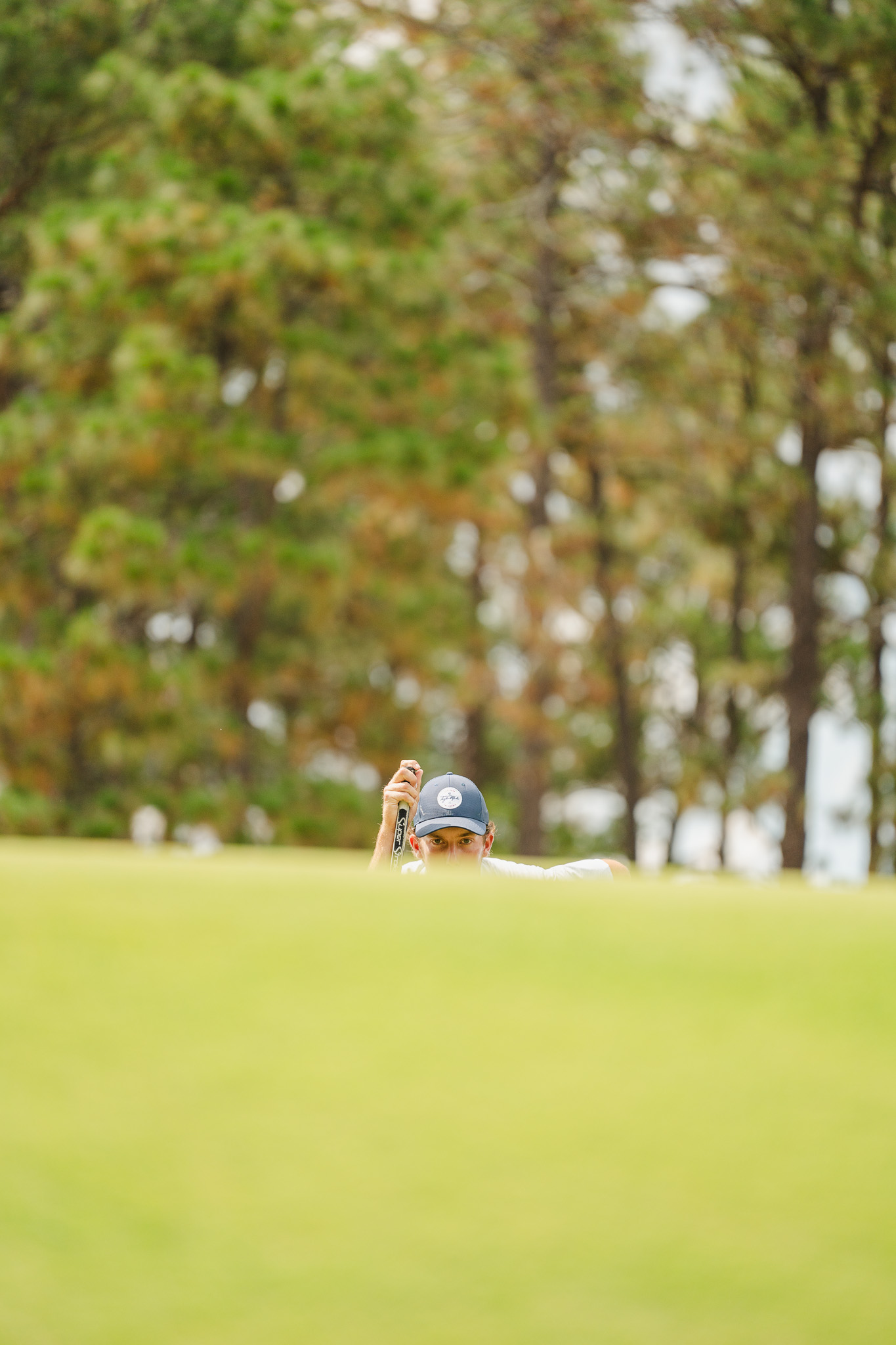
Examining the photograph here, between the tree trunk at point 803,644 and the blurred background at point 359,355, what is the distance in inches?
2.0

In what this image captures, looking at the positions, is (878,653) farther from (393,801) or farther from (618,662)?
(393,801)

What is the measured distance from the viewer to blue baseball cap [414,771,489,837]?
14.8 feet

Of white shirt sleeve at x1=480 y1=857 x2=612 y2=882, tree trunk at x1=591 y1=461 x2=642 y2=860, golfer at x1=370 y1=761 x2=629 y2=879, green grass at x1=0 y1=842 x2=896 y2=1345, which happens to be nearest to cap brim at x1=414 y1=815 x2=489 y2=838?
golfer at x1=370 y1=761 x2=629 y2=879

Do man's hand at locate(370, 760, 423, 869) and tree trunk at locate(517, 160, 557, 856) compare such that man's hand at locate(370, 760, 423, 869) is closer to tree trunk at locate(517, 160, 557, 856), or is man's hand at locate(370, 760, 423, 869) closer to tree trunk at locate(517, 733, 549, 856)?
tree trunk at locate(517, 160, 557, 856)

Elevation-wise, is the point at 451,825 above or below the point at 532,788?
above

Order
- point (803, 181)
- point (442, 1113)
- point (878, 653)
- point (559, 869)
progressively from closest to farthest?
point (442, 1113) < point (559, 869) < point (803, 181) < point (878, 653)

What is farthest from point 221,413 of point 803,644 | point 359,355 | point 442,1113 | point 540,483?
point 442,1113

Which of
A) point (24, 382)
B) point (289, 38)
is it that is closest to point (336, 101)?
point (289, 38)

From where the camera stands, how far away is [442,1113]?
267cm

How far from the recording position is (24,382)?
55.5 ft

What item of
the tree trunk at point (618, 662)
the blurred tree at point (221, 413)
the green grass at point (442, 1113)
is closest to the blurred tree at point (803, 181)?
the blurred tree at point (221, 413)

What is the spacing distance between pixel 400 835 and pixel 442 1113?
2.12 m

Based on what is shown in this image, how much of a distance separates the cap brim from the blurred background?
8.91 metres

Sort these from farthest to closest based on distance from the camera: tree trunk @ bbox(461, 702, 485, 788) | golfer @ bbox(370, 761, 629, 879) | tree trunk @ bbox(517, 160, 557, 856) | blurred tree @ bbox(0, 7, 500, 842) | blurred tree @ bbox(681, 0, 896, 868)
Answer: tree trunk @ bbox(461, 702, 485, 788), tree trunk @ bbox(517, 160, 557, 856), blurred tree @ bbox(681, 0, 896, 868), blurred tree @ bbox(0, 7, 500, 842), golfer @ bbox(370, 761, 629, 879)
